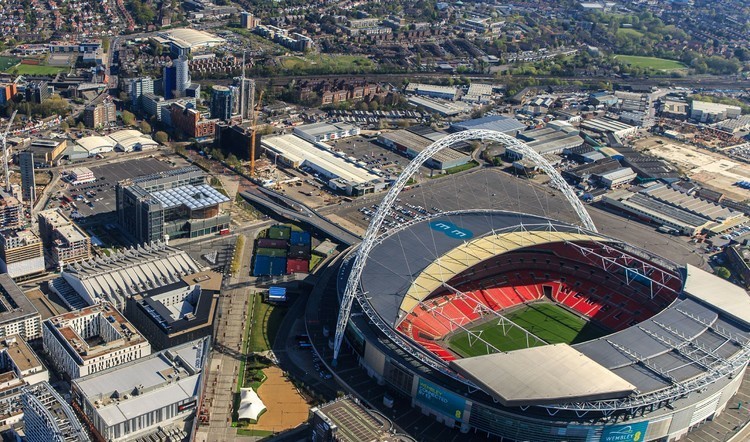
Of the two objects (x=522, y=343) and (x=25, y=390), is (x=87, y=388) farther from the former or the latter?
(x=522, y=343)

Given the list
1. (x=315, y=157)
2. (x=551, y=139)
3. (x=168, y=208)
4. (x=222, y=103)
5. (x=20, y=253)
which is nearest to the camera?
(x=20, y=253)

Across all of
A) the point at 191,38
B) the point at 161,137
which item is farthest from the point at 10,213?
the point at 191,38

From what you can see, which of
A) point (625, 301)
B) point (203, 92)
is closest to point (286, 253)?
point (625, 301)

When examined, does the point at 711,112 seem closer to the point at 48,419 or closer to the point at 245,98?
the point at 245,98

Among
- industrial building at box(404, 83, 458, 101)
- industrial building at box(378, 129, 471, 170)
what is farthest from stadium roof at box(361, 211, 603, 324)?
industrial building at box(404, 83, 458, 101)

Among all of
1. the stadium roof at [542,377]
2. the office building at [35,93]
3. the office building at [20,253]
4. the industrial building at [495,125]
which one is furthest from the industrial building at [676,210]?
the office building at [35,93]
